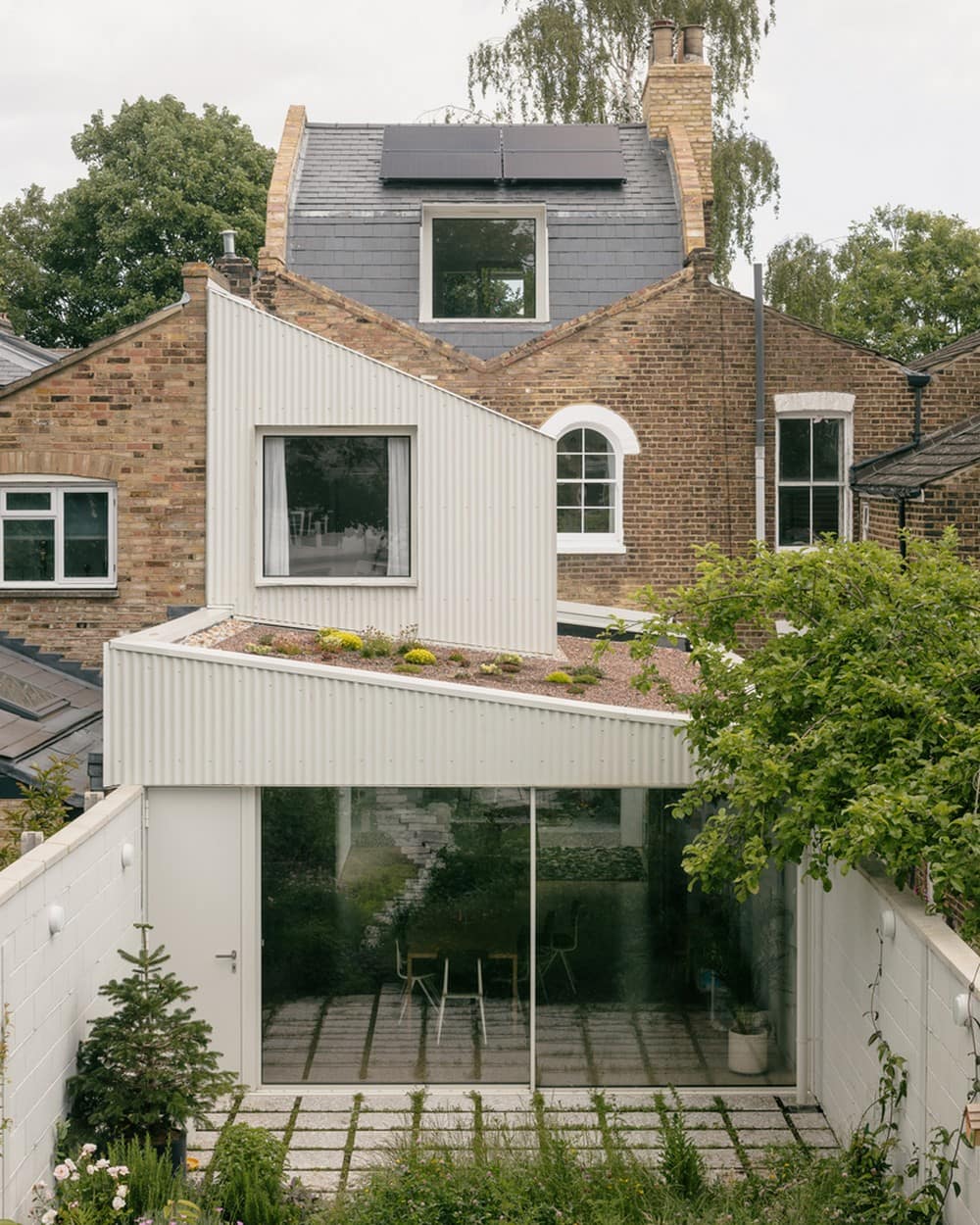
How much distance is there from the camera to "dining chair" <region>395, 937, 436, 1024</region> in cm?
1153

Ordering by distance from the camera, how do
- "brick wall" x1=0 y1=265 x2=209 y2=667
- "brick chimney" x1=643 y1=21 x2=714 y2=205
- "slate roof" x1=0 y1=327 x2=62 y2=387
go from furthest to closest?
"brick chimney" x1=643 y1=21 x2=714 y2=205 → "slate roof" x1=0 y1=327 x2=62 y2=387 → "brick wall" x1=0 y1=265 x2=209 y2=667

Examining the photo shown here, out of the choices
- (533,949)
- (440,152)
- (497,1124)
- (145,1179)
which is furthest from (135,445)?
(440,152)

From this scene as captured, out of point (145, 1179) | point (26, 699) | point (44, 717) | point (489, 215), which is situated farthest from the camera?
point (489, 215)

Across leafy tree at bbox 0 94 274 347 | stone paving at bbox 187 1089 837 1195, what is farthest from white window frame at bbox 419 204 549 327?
leafy tree at bbox 0 94 274 347

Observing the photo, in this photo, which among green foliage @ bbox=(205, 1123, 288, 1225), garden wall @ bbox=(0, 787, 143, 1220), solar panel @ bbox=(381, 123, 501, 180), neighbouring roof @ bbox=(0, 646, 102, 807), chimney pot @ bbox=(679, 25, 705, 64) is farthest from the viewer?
chimney pot @ bbox=(679, 25, 705, 64)

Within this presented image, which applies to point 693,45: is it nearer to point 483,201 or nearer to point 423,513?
point 483,201

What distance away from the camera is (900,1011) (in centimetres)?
911

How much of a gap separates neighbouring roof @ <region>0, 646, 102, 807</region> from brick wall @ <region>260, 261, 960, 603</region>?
6.51m

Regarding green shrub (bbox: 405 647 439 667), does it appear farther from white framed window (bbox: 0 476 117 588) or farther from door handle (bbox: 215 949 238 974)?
white framed window (bbox: 0 476 117 588)

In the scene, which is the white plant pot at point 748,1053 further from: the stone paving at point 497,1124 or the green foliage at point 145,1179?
the green foliage at point 145,1179

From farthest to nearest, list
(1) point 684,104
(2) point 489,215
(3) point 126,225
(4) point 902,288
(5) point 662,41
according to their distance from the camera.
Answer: (3) point 126,225, (4) point 902,288, (5) point 662,41, (1) point 684,104, (2) point 489,215

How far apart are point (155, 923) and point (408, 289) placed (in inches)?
527

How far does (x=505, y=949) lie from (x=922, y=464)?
854cm

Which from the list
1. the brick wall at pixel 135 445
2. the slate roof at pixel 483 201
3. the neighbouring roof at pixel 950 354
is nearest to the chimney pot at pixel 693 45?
the slate roof at pixel 483 201
